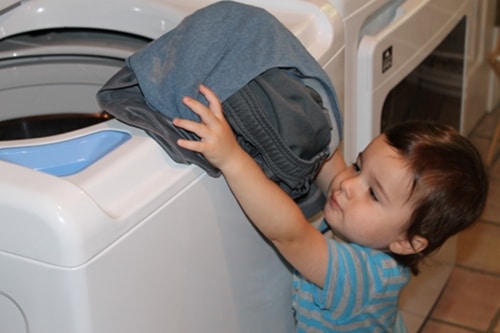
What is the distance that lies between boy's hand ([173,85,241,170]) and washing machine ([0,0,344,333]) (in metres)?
0.02

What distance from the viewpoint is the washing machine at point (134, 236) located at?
0.70m

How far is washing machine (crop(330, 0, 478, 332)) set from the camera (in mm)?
1113

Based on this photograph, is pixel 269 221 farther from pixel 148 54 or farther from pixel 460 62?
pixel 460 62

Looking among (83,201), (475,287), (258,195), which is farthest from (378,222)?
(475,287)

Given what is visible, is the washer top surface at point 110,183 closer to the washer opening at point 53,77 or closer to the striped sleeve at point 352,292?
the washer opening at point 53,77

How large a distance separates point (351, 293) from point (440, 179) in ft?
0.57

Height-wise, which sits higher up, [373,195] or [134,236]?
[134,236]

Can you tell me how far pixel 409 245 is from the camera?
1023 millimetres

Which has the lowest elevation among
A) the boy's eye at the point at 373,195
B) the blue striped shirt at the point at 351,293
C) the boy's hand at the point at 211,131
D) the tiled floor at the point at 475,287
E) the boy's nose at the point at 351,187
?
the tiled floor at the point at 475,287

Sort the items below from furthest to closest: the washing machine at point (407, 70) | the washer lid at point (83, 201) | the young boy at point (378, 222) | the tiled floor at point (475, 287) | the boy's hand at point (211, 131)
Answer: the tiled floor at point (475, 287)
the washing machine at point (407, 70)
the young boy at point (378, 222)
the boy's hand at point (211, 131)
the washer lid at point (83, 201)

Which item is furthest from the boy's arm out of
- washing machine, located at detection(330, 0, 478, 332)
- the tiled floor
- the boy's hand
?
the tiled floor

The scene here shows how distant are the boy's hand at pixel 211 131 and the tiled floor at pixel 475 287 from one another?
94 cm

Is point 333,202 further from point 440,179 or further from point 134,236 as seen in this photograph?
point 134,236

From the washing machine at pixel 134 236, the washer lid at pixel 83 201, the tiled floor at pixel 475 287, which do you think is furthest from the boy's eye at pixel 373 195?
the tiled floor at pixel 475 287
